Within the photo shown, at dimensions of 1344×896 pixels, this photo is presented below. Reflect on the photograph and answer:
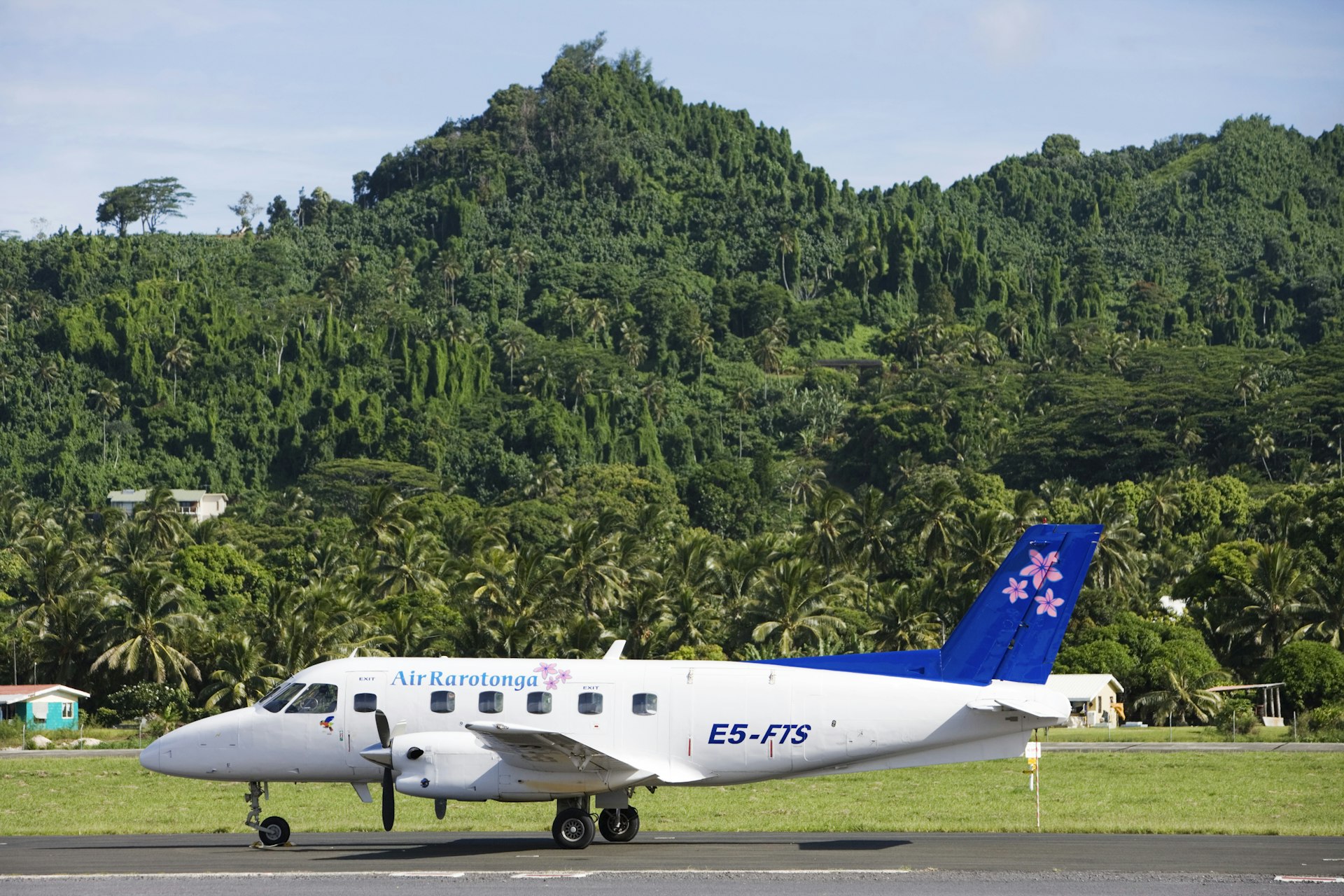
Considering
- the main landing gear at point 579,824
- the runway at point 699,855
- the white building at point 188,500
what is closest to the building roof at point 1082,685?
the runway at point 699,855

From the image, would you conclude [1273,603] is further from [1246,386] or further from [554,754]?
[1246,386]

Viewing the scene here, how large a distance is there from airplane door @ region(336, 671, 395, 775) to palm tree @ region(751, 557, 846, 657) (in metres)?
53.2

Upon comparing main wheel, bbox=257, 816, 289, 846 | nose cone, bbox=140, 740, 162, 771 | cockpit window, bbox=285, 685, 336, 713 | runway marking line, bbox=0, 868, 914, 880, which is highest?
cockpit window, bbox=285, 685, 336, 713

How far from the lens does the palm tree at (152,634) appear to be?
77.0 meters

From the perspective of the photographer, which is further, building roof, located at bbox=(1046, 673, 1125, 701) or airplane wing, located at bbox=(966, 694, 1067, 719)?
building roof, located at bbox=(1046, 673, 1125, 701)

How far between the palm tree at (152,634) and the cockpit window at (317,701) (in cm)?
5428

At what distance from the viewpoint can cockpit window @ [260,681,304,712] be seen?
83.4 feet

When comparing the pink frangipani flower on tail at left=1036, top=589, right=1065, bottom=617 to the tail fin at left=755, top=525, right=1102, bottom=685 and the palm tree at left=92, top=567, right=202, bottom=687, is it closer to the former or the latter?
the tail fin at left=755, top=525, right=1102, bottom=685

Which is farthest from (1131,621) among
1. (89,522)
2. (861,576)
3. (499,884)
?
(89,522)

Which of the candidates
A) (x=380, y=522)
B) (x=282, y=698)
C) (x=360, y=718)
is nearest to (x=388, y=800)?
(x=360, y=718)

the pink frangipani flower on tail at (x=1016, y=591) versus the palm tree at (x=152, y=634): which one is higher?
the pink frangipani flower on tail at (x=1016, y=591)

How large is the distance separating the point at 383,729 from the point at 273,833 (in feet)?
8.21

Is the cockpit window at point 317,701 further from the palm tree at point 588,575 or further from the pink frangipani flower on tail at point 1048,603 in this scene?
the palm tree at point 588,575

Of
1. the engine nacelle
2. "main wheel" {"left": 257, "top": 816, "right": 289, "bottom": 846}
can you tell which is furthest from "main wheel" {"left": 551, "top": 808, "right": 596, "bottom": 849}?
"main wheel" {"left": 257, "top": 816, "right": 289, "bottom": 846}
